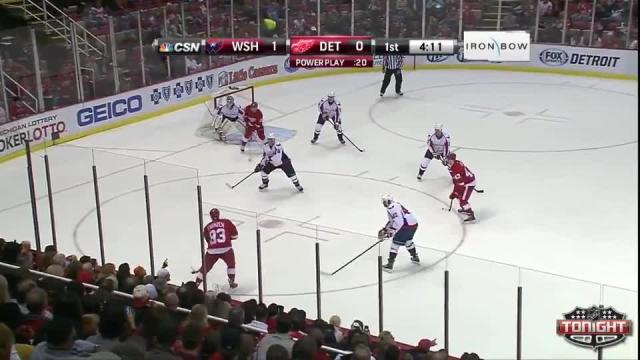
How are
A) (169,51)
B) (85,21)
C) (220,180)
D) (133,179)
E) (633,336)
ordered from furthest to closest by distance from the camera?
(85,21)
(220,180)
(169,51)
(133,179)
(633,336)

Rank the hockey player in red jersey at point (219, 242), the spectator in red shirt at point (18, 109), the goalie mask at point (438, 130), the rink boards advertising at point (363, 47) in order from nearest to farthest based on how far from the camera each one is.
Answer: the hockey player in red jersey at point (219, 242) < the rink boards advertising at point (363, 47) < the goalie mask at point (438, 130) < the spectator in red shirt at point (18, 109)

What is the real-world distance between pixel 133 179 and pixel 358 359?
5.23 m

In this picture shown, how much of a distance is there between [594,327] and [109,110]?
1287cm

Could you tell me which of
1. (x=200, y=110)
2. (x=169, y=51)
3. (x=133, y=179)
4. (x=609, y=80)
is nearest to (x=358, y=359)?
(x=133, y=179)

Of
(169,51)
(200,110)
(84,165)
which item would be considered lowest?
(200,110)

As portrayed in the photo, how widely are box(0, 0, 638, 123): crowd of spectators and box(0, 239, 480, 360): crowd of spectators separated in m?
9.98

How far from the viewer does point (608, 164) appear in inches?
601

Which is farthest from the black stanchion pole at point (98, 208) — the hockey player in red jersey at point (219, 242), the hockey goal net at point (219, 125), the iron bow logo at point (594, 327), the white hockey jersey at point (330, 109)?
the hockey goal net at point (219, 125)

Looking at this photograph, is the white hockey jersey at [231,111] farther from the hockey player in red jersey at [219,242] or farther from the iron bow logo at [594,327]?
the iron bow logo at [594,327]

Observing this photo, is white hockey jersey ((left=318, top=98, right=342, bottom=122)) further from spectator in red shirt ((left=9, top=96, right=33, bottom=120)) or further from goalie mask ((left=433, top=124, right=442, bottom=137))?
spectator in red shirt ((left=9, top=96, right=33, bottom=120))

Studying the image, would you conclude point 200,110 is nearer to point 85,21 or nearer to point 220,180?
point 85,21

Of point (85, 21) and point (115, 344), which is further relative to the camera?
point (85, 21)

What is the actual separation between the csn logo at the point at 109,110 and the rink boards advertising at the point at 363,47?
6.22 metres

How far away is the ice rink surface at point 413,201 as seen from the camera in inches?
327
